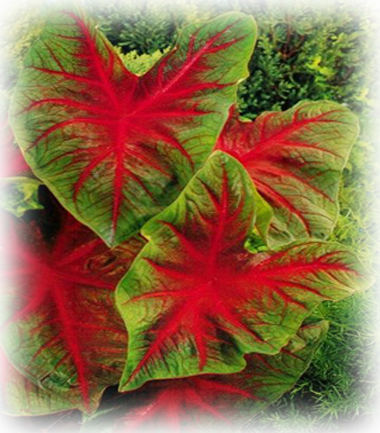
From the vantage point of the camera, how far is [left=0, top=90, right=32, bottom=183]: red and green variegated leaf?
116 cm

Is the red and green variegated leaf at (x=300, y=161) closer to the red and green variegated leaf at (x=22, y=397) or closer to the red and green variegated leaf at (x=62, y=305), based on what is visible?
the red and green variegated leaf at (x=62, y=305)

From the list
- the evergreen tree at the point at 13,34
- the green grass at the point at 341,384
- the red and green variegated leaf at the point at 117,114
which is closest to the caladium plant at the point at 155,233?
the red and green variegated leaf at the point at 117,114

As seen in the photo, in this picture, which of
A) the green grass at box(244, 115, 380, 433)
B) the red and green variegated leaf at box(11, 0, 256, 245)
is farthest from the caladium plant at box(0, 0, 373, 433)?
the green grass at box(244, 115, 380, 433)

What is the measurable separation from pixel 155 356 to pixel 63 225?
1.03 feet

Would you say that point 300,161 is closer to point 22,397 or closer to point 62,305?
point 62,305

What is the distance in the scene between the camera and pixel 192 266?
1.09 meters

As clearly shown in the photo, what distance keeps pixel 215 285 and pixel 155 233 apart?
141mm

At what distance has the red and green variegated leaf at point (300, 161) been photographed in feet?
3.89

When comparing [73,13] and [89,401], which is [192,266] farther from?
[73,13]

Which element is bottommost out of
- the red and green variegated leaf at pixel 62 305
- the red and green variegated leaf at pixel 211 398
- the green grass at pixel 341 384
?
the green grass at pixel 341 384

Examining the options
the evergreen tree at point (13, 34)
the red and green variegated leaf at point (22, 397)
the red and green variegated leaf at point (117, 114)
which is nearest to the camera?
the red and green variegated leaf at point (117, 114)

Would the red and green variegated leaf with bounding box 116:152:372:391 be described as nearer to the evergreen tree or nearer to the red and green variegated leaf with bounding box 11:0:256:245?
the red and green variegated leaf with bounding box 11:0:256:245

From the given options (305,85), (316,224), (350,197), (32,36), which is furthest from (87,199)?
(305,85)

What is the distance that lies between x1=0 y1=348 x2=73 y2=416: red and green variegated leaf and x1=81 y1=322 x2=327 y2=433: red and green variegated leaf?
116 mm
